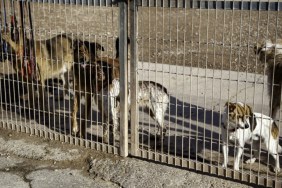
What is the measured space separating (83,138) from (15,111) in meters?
1.57

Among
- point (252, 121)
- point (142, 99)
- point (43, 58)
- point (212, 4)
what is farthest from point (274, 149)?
point (43, 58)

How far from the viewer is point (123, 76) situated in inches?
229

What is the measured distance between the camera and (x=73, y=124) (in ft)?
23.6

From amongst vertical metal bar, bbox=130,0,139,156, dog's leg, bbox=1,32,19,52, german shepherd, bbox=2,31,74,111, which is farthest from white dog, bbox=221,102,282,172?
dog's leg, bbox=1,32,19,52

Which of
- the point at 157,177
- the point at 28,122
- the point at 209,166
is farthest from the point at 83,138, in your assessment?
the point at 209,166

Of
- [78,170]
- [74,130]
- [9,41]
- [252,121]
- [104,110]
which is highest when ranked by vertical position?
[9,41]

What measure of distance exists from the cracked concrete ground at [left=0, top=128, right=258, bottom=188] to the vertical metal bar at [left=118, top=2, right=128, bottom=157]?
234mm

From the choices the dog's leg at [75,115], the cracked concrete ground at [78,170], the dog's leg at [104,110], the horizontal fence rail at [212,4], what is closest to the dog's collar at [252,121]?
the cracked concrete ground at [78,170]

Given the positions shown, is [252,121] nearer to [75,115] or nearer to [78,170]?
[78,170]

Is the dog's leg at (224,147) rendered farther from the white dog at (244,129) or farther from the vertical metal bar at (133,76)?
the vertical metal bar at (133,76)

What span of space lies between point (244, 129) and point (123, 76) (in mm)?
1641

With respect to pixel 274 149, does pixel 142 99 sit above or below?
above

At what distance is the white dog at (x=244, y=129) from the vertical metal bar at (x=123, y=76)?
1264mm

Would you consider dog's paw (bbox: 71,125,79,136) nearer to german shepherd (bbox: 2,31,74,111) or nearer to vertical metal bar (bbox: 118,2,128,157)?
german shepherd (bbox: 2,31,74,111)
